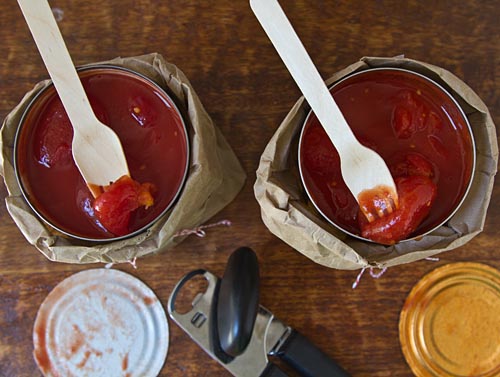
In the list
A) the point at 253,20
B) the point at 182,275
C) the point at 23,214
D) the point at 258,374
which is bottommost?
the point at 258,374

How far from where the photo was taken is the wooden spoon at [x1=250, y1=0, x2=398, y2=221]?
694mm

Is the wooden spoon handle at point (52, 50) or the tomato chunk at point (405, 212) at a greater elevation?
the wooden spoon handle at point (52, 50)

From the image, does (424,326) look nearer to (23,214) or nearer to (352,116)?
(352,116)

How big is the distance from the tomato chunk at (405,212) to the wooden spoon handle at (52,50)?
417 millimetres

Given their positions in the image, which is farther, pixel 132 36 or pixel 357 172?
pixel 132 36

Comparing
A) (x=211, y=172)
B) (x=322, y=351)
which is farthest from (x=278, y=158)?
(x=322, y=351)

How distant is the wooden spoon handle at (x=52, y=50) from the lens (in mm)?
700

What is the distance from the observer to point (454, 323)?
0.95 metres

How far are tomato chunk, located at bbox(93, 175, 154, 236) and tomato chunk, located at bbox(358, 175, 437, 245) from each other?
301 mm

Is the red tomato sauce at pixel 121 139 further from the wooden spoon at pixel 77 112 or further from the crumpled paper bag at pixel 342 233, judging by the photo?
the crumpled paper bag at pixel 342 233

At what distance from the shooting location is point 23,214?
75cm

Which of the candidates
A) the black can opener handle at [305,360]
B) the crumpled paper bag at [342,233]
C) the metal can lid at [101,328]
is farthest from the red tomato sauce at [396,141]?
the metal can lid at [101,328]

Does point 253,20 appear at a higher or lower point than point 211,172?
higher

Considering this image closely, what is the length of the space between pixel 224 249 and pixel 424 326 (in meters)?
0.36
